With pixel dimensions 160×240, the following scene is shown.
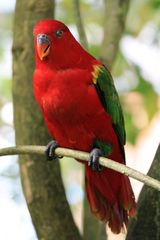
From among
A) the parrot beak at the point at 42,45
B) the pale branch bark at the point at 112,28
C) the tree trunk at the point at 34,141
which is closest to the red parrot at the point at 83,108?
the parrot beak at the point at 42,45

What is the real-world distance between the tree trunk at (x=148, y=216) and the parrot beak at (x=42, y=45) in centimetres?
61

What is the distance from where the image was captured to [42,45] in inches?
110

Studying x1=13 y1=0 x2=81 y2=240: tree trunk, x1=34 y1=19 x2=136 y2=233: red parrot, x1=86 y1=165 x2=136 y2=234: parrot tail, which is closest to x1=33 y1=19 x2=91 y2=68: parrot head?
x1=34 y1=19 x2=136 y2=233: red parrot

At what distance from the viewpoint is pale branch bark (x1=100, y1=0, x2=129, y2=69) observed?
3.41 metres

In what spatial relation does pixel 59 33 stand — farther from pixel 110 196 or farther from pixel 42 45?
pixel 110 196

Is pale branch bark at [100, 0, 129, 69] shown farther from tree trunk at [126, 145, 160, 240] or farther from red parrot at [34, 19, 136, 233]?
tree trunk at [126, 145, 160, 240]

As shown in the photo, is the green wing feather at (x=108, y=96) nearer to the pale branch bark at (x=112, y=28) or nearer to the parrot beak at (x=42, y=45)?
the parrot beak at (x=42, y=45)

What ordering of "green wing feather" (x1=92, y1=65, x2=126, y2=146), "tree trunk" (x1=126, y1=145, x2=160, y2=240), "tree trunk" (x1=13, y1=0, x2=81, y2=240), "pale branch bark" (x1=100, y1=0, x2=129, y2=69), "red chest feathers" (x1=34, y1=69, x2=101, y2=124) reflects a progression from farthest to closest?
"pale branch bark" (x1=100, y1=0, x2=129, y2=69)
"tree trunk" (x1=13, y1=0, x2=81, y2=240)
"green wing feather" (x1=92, y1=65, x2=126, y2=146)
"red chest feathers" (x1=34, y1=69, x2=101, y2=124)
"tree trunk" (x1=126, y1=145, x2=160, y2=240)

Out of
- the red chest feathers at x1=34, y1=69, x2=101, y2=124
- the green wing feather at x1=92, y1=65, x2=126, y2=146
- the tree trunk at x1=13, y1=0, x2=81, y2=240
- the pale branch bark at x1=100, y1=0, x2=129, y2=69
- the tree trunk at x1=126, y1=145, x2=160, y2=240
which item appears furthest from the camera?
Result: the pale branch bark at x1=100, y1=0, x2=129, y2=69

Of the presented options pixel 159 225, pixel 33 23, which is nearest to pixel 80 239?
pixel 159 225

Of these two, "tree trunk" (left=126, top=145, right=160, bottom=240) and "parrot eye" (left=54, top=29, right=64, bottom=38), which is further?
"parrot eye" (left=54, top=29, right=64, bottom=38)

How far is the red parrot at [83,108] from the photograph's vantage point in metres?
2.78

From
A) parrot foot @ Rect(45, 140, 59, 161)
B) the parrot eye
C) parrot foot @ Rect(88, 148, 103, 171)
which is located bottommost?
parrot foot @ Rect(88, 148, 103, 171)

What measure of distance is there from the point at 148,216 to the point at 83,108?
0.50 m
